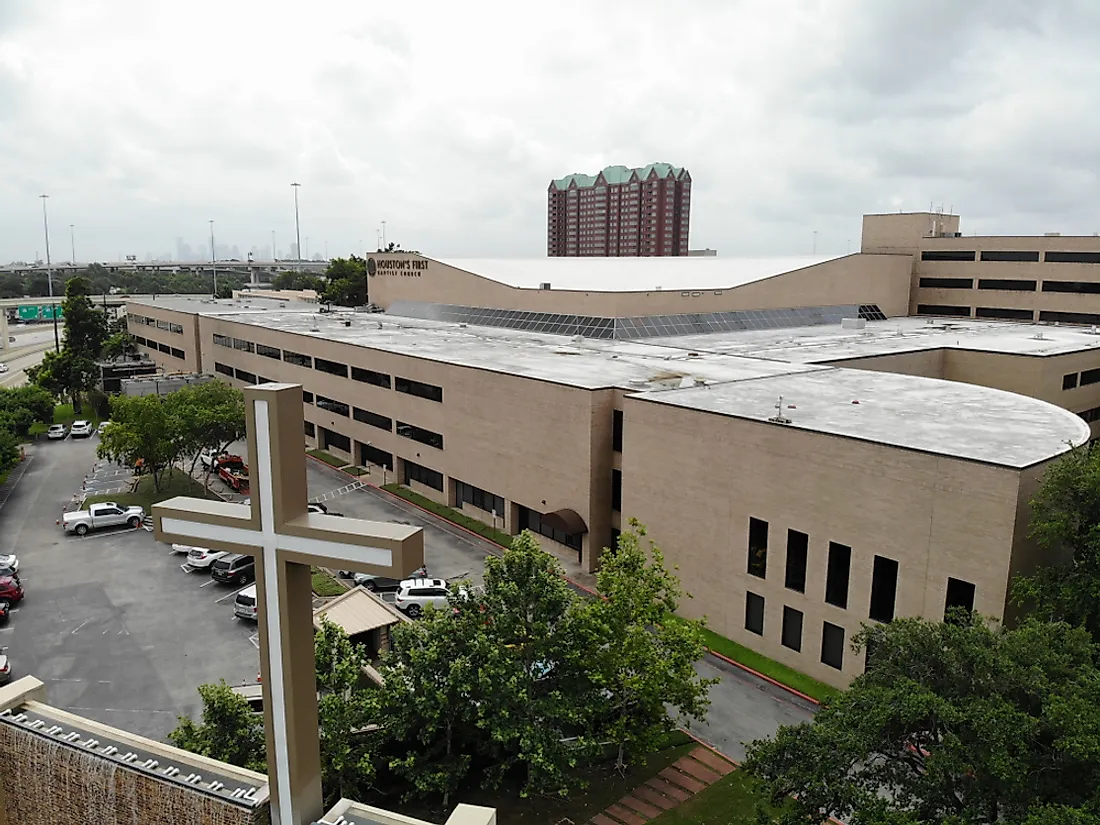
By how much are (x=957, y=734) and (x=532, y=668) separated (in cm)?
967

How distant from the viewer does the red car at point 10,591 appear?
3419 cm

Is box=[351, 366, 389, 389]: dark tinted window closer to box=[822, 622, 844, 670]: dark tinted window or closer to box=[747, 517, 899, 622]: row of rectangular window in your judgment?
box=[747, 517, 899, 622]: row of rectangular window

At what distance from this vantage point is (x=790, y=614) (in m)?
29.5

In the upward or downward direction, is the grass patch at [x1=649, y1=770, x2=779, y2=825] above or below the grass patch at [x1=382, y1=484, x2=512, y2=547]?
below

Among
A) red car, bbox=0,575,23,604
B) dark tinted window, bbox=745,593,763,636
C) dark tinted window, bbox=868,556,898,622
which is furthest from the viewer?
red car, bbox=0,575,23,604

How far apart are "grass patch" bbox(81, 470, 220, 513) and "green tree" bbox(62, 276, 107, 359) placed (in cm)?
3390

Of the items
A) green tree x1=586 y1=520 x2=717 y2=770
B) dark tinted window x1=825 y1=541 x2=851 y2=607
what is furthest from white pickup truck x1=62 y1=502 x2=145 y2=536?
dark tinted window x1=825 y1=541 x2=851 y2=607

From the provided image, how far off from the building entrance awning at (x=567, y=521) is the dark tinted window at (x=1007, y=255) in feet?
209

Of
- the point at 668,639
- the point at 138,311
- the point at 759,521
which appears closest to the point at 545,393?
the point at 759,521

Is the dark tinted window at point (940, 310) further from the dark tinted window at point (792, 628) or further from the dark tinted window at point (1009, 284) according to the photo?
the dark tinted window at point (792, 628)

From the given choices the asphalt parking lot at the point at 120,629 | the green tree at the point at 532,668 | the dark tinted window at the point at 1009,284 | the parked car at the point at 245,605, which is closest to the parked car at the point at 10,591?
the asphalt parking lot at the point at 120,629

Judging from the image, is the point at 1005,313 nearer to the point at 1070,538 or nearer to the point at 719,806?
the point at 1070,538

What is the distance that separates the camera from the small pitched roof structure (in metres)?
28.5

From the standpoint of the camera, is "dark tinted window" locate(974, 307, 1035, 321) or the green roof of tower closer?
"dark tinted window" locate(974, 307, 1035, 321)
